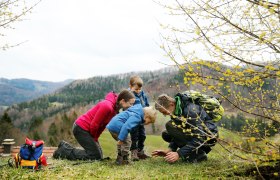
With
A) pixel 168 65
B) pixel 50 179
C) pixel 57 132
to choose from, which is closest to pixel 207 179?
pixel 168 65

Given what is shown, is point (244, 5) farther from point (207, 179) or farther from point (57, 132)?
point (57, 132)

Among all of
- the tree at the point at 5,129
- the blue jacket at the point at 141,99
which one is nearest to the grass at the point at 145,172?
the blue jacket at the point at 141,99

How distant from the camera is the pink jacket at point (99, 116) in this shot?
7.58 metres

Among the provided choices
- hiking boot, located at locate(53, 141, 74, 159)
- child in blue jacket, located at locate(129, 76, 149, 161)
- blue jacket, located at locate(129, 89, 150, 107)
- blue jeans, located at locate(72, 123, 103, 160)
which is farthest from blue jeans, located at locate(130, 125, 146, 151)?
hiking boot, located at locate(53, 141, 74, 159)

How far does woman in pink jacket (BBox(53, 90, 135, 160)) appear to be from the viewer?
761 cm

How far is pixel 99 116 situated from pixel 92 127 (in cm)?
39

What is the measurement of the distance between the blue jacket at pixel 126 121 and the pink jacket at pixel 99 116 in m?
0.70

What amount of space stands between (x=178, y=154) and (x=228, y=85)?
9.40 ft

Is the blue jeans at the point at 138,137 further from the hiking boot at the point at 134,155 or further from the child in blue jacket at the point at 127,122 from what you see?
the child in blue jacket at the point at 127,122

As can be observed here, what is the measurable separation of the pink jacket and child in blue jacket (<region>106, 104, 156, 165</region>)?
682 millimetres

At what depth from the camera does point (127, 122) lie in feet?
21.8

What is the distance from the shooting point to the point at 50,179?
196 inches

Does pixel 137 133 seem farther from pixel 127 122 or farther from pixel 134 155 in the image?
pixel 127 122

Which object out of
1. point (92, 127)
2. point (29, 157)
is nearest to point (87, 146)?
point (92, 127)
